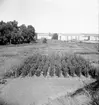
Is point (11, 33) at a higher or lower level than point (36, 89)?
higher

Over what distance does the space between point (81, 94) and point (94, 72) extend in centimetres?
357

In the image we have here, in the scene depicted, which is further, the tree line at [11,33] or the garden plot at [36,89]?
the tree line at [11,33]

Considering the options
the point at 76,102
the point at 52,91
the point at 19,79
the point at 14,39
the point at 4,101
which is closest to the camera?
the point at 76,102

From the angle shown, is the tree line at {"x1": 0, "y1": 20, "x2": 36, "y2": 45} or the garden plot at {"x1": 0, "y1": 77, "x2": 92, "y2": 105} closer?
the garden plot at {"x1": 0, "y1": 77, "x2": 92, "y2": 105}

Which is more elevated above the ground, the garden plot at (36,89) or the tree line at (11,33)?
the tree line at (11,33)

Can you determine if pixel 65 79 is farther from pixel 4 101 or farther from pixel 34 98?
pixel 4 101

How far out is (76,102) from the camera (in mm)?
5039

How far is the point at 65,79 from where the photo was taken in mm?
8094

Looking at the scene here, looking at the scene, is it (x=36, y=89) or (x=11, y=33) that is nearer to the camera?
(x=36, y=89)

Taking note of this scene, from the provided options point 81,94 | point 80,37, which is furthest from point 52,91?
point 80,37

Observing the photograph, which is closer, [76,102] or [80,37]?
[76,102]

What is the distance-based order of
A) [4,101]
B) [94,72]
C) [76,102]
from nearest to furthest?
[76,102], [4,101], [94,72]

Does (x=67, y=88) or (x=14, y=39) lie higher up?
(x=14, y=39)

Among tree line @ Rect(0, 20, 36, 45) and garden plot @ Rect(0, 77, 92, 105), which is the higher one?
tree line @ Rect(0, 20, 36, 45)
